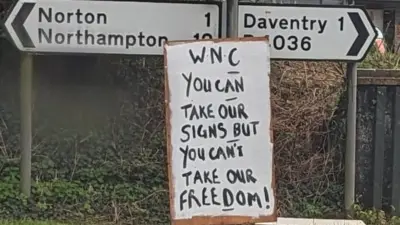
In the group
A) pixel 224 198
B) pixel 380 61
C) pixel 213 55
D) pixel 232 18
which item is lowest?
pixel 224 198

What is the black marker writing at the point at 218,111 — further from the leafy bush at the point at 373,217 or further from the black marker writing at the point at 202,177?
the leafy bush at the point at 373,217

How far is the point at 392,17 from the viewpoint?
1741 centimetres

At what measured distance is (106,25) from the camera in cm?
604

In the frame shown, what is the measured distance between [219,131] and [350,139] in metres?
2.52

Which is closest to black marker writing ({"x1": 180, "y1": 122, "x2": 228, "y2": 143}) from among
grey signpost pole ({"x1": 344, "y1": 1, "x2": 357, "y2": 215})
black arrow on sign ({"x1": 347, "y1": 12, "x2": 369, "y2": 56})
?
black arrow on sign ({"x1": 347, "y1": 12, "x2": 369, "y2": 56})

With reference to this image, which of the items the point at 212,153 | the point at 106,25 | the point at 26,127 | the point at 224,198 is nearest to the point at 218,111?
the point at 212,153

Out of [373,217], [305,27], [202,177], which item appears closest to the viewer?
[202,177]

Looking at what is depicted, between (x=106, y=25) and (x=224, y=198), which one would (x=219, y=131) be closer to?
(x=224, y=198)

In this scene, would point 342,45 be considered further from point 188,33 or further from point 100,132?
point 100,132

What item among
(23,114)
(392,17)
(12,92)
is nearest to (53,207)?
(23,114)

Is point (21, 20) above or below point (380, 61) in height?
above

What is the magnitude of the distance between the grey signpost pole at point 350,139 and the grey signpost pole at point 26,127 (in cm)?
280

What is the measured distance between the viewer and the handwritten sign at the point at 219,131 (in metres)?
4.29

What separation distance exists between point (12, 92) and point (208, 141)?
3.75 m
